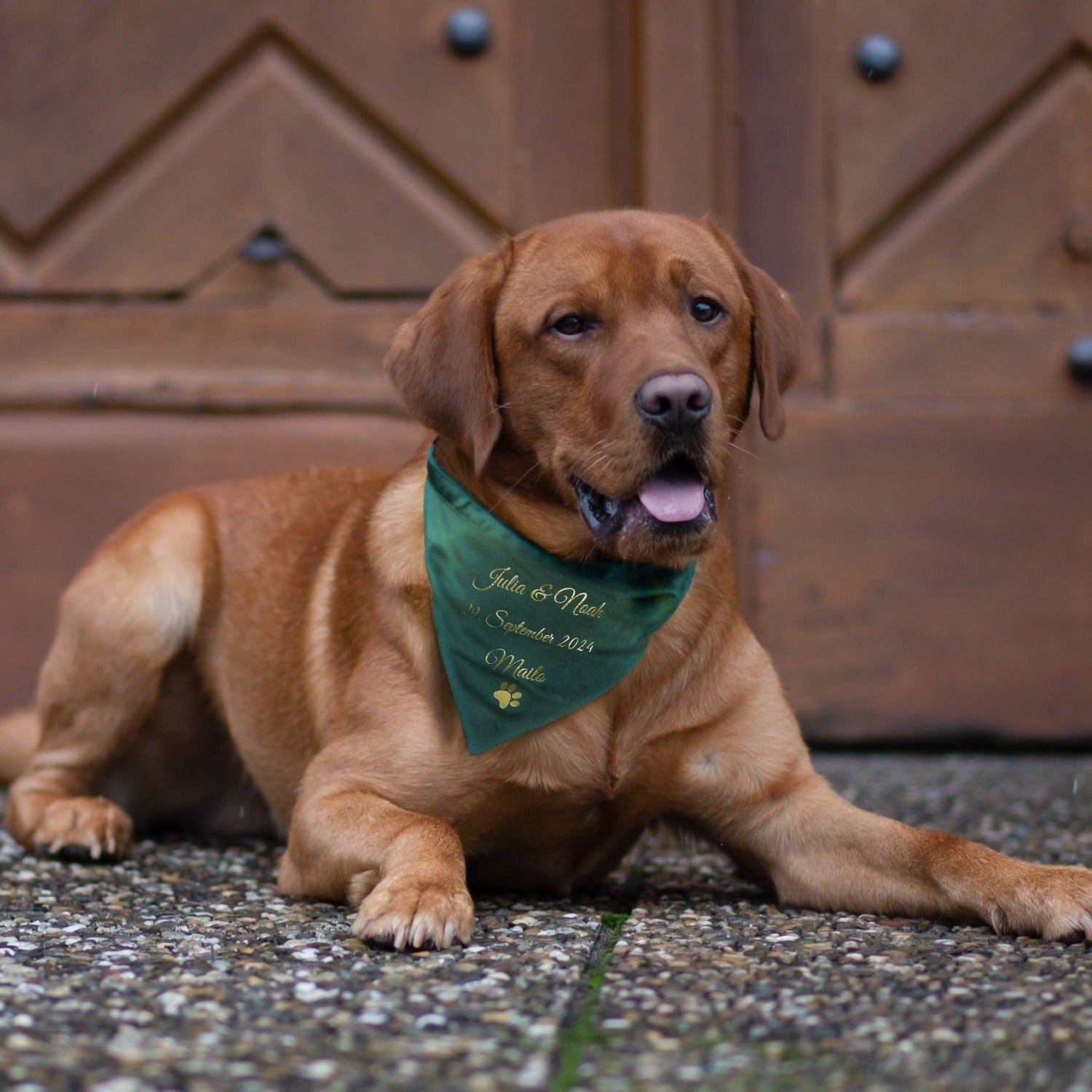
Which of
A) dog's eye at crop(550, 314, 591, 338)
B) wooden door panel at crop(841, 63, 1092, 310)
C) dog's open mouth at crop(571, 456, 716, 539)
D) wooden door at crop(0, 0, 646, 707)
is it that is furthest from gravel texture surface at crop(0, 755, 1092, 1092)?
wooden door panel at crop(841, 63, 1092, 310)

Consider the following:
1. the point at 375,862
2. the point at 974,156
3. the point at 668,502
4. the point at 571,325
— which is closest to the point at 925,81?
the point at 974,156

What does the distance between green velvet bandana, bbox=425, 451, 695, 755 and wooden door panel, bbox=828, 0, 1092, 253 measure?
9.43 feet

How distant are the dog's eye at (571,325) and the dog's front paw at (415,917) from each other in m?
1.22

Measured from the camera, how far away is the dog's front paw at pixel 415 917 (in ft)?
8.29

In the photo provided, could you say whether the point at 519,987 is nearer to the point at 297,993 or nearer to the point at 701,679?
the point at 297,993

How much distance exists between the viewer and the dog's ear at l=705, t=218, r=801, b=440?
3.32m

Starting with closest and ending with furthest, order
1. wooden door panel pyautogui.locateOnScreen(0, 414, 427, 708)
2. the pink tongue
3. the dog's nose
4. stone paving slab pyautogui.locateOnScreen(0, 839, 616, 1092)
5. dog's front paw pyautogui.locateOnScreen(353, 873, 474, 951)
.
Result: 1. stone paving slab pyautogui.locateOnScreen(0, 839, 616, 1092)
2. dog's front paw pyautogui.locateOnScreen(353, 873, 474, 951)
3. the dog's nose
4. the pink tongue
5. wooden door panel pyautogui.locateOnScreen(0, 414, 427, 708)

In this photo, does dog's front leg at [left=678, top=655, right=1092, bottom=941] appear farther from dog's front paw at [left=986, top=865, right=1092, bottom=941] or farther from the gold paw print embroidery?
the gold paw print embroidery

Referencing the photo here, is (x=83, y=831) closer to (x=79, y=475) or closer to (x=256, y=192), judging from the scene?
(x=79, y=475)

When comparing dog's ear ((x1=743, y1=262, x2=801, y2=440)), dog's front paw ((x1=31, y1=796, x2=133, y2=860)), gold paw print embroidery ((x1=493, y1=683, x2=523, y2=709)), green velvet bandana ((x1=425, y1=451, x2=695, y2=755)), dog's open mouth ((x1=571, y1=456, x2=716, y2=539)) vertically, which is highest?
dog's ear ((x1=743, y1=262, x2=801, y2=440))

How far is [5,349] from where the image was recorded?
5395mm

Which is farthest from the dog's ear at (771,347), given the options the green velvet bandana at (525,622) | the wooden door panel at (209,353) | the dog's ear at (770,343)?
the wooden door panel at (209,353)

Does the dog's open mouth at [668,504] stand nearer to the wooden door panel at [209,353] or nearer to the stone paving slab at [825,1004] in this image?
the stone paving slab at [825,1004]

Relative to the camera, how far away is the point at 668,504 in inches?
117
